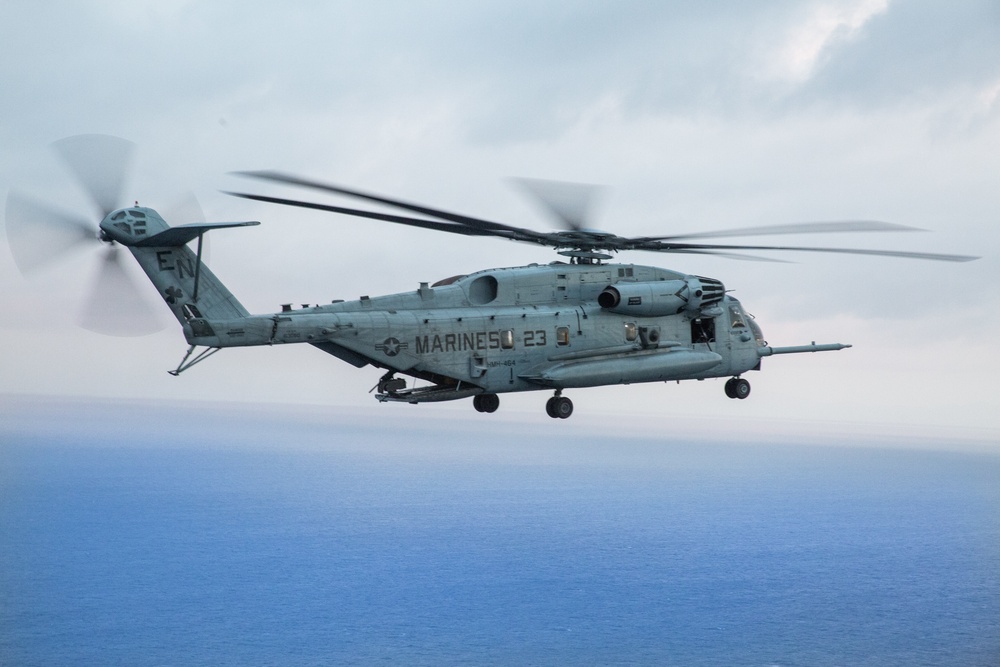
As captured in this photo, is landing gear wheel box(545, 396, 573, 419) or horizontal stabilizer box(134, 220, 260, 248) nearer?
horizontal stabilizer box(134, 220, 260, 248)

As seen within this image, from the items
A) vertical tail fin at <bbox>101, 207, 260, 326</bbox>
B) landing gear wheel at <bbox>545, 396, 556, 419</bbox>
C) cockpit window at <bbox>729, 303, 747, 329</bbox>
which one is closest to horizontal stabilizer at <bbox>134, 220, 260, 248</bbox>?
vertical tail fin at <bbox>101, 207, 260, 326</bbox>

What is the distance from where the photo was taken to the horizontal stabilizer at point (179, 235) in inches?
1115


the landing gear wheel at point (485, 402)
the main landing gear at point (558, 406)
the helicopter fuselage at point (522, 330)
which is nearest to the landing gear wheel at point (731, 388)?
the helicopter fuselage at point (522, 330)

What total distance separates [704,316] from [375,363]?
531 inches

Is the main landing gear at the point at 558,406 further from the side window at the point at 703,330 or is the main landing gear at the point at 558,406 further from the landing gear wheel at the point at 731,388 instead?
Answer: the landing gear wheel at the point at 731,388

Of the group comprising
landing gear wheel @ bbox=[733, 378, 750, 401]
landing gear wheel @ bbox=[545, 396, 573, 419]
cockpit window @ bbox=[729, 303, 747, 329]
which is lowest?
landing gear wheel @ bbox=[545, 396, 573, 419]

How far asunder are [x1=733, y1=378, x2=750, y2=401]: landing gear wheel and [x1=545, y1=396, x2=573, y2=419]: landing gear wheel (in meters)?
8.56

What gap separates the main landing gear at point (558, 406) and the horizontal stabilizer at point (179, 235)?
1287cm

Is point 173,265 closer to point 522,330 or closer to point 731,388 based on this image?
point 522,330

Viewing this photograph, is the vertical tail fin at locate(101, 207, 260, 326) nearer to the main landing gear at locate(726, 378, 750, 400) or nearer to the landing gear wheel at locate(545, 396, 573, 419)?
the landing gear wheel at locate(545, 396, 573, 419)

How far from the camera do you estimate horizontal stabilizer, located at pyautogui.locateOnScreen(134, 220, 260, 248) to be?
28.3 meters

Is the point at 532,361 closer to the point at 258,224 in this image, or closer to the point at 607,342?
the point at 607,342

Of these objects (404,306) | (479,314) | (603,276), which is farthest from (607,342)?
(404,306)

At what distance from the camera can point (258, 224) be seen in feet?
85.1
